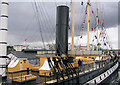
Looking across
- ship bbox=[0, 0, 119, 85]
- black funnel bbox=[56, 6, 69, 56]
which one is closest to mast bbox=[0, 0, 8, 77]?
ship bbox=[0, 0, 119, 85]

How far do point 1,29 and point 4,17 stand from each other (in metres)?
0.82

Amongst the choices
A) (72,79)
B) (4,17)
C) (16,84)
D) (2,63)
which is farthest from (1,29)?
(72,79)

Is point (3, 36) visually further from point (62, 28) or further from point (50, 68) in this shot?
point (62, 28)

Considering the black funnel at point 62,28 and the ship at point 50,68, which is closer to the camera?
the ship at point 50,68

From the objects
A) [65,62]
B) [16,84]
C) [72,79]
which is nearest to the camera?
[16,84]

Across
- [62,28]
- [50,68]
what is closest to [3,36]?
[50,68]

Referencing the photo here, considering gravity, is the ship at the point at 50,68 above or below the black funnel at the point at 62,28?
below

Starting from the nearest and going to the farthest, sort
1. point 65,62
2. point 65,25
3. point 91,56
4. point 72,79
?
point 72,79 < point 65,62 < point 65,25 < point 91,56

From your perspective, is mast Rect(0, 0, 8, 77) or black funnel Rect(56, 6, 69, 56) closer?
mast Rect(0, 0, 8, 77)

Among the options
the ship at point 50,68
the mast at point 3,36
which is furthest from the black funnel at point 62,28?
the mast at point 3,36

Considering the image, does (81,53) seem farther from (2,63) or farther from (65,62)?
(2,63)

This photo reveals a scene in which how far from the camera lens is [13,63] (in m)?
11.7

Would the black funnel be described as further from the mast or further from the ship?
the mast

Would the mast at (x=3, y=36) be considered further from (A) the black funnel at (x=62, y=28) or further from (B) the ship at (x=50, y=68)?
(A) the black funnel at (x=62, y=28)
